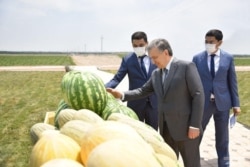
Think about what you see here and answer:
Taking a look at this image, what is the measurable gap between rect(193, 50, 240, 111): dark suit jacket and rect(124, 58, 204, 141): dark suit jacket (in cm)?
116

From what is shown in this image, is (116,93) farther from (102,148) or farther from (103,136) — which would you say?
(102,148)

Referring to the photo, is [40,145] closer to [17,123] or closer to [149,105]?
[149,105]

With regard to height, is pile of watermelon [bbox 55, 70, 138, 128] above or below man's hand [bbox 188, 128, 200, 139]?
above

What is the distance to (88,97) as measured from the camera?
3045 millimetres

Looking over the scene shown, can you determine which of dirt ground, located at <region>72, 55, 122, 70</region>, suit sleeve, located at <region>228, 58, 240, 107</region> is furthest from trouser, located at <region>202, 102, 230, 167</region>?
dirt ground, located at <region>72, 55, 122, 70</region>

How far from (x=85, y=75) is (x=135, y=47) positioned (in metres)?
1.32

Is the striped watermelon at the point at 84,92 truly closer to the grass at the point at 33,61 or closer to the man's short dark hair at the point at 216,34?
the man's short dark hair at the point at 216,34

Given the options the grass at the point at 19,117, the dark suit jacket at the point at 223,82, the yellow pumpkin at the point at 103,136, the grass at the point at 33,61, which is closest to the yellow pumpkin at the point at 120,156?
the yellow pumpkin at the point at 103,136

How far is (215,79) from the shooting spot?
451 cm

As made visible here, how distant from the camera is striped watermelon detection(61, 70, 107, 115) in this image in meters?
3.03

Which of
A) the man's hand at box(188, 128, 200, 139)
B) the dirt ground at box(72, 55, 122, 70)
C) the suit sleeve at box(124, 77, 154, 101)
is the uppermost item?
the suit sleeve at box(124, 77, 154, 101)

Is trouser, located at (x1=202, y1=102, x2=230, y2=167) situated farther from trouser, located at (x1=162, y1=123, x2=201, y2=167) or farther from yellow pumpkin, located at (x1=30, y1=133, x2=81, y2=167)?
yellow pumpkin, located at (x1=30, y1=133, x2=81, y2=167)

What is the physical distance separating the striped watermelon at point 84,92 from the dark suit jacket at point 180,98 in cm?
67

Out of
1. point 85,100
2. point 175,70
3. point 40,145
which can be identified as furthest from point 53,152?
point 175,70
